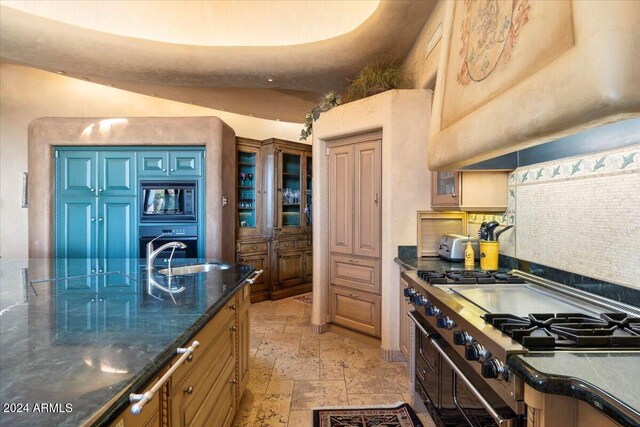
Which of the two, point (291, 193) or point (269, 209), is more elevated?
point (291, 193)

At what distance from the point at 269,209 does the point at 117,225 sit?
1956mm

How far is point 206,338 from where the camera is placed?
1.42m

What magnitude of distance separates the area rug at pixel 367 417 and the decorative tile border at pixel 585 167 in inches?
65.1

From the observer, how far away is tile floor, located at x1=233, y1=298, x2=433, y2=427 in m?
2.21

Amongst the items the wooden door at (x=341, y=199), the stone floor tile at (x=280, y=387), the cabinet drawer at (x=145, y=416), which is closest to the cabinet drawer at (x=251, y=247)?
the wooden door at (x=341, y=199)

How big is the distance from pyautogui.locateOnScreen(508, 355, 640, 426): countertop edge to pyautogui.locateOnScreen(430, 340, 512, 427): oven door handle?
8.2 inches

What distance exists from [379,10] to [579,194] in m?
2.18

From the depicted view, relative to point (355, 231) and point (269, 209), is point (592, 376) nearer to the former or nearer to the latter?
point (355, 231)

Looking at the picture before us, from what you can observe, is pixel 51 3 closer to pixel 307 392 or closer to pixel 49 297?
pixel 49 297

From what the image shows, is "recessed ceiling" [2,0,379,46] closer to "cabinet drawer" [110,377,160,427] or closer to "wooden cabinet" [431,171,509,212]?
"wooden cabinet" [431,171,509,212]

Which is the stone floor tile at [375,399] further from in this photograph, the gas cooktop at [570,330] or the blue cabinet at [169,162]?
the blue cabinet at [169,162]

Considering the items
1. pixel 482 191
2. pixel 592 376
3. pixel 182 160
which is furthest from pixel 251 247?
pixel 592 376

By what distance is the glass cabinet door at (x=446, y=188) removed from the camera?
2.40m

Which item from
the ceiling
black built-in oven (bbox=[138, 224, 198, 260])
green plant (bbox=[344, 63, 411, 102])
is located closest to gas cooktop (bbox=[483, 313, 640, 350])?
green plant (bbox=[344, 63, 411, 102])
